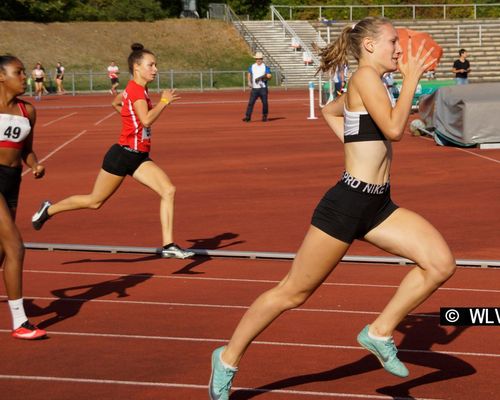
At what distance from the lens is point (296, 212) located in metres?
14.5

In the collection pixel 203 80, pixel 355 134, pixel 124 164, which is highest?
pixel 355 134

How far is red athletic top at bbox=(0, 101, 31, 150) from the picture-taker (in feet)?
25.7

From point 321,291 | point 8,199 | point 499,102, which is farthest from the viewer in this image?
point 499,102

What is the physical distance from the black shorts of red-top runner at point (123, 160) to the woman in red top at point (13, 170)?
98.8 inches

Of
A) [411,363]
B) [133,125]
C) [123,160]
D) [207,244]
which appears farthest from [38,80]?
[411,363]

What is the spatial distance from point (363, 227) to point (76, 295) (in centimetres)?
417

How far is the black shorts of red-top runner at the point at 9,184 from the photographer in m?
7.75

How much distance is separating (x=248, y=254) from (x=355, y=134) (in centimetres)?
551

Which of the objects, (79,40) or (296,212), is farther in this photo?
(79,40)

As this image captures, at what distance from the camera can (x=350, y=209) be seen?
568cm

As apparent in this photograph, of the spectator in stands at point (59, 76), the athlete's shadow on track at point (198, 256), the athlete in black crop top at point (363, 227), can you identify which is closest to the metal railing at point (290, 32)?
the spectator in stands at point (59, 76)

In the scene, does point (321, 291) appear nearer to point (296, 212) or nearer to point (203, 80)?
point (296, 212)

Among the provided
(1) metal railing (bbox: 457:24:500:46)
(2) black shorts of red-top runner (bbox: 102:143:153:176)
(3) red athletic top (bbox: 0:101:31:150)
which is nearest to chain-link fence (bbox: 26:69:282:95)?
(1) metal railing (bbox: 457:24:500:46)

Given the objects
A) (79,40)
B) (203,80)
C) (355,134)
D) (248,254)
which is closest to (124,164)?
(248,254)
